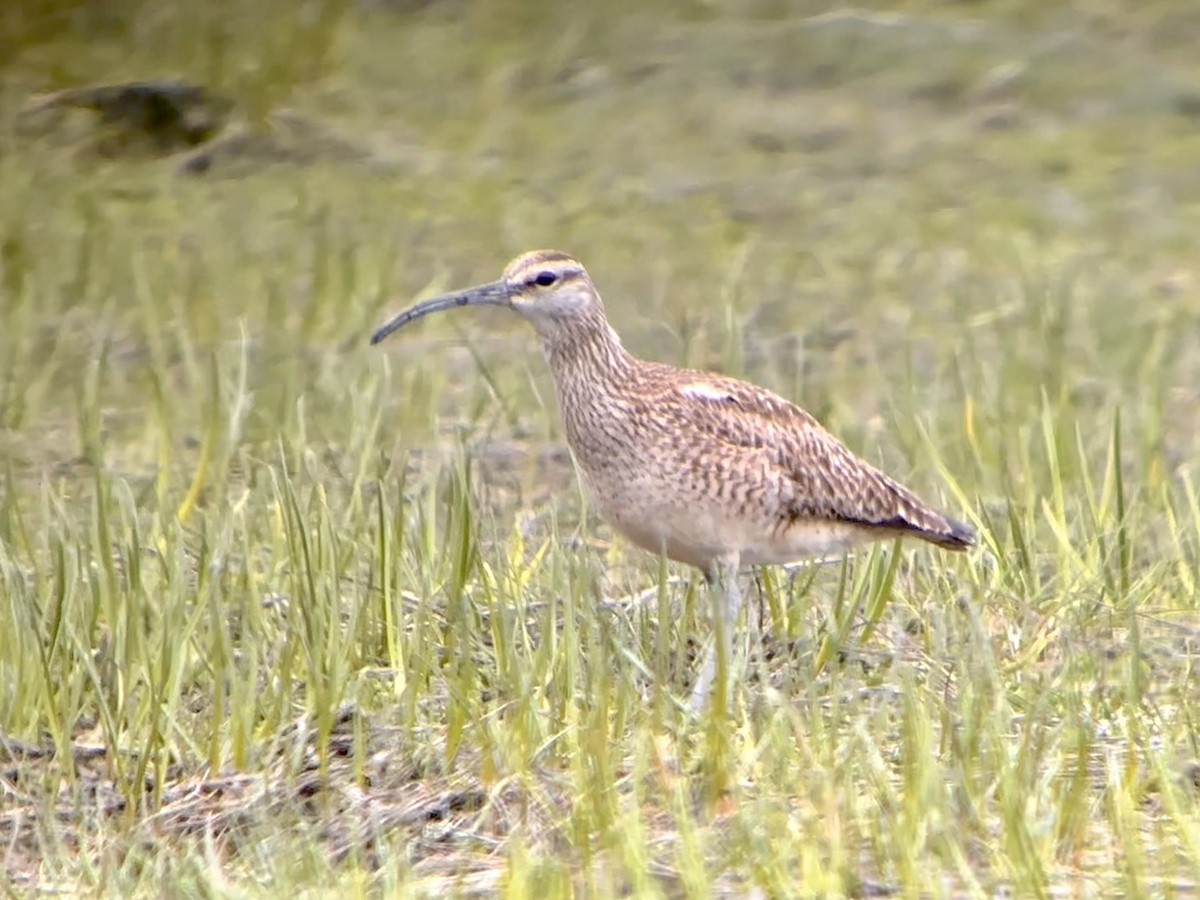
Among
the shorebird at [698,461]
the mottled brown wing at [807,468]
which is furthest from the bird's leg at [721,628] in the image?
the mottled brown wing at [807,468]

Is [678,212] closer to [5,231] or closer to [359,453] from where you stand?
[5,231]

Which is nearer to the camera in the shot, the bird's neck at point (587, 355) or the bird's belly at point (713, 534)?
the bird's belly at point (713, 534)

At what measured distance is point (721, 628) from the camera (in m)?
5.11

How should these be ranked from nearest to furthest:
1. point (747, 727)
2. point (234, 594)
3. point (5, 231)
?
point (747, 727)
point (234, 594)
point (5, 231)

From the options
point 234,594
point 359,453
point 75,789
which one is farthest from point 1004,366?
point 75,789

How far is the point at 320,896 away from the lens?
14.1 feet

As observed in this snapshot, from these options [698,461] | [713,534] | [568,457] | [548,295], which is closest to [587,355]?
[548,295]

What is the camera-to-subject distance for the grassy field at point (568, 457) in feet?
15.6

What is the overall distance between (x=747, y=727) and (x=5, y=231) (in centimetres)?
670

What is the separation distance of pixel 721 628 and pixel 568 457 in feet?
11.3

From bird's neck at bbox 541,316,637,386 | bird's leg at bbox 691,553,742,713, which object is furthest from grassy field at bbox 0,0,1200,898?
bird's neck at bbox 541,316,637,386

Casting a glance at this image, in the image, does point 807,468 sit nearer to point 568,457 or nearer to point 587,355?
point 587,355

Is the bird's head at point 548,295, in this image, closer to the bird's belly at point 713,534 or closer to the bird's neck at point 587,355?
the bird's neck at point 587,355

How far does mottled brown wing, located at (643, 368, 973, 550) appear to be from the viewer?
6359mm
